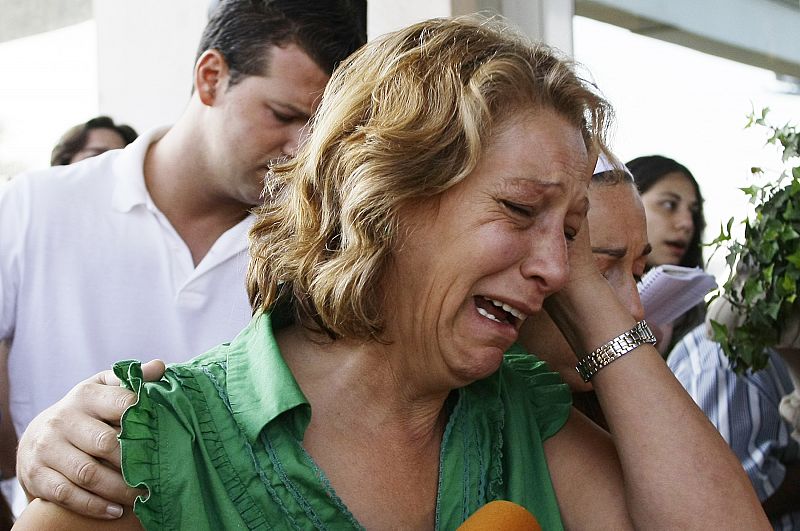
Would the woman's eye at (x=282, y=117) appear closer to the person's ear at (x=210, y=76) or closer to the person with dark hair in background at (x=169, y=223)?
the person with dark hair in background at (x=169, y=223)

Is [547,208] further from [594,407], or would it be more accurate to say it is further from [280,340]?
[594,407]

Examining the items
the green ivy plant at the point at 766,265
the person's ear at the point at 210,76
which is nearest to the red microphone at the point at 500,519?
the green ivy plant at the point at 766,265

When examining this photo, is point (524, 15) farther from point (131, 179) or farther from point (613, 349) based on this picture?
point (613, 349)

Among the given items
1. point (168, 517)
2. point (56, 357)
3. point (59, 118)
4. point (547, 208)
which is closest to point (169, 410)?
point (168, 517)

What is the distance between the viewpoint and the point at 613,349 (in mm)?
1803

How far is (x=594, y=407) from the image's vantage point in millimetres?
2160

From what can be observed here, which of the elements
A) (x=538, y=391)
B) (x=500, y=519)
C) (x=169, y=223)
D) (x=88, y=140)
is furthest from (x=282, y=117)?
(x=88, y=140)

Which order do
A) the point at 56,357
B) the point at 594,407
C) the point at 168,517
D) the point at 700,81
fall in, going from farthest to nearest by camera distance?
the point at 700,81 < the point at 56,357 < the point at 594,407 < the point at 168,517

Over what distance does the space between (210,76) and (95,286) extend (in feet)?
2.04

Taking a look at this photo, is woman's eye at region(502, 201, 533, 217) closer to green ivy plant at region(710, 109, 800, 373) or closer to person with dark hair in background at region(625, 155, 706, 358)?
green ivy plant at region(710, 109, 800, 373)

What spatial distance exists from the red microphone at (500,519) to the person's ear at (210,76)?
5.65 feet

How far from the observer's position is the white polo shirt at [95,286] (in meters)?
2.60

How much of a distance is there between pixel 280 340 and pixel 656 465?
62cm

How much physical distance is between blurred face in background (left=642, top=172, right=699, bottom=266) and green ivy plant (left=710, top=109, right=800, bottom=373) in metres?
1.04
